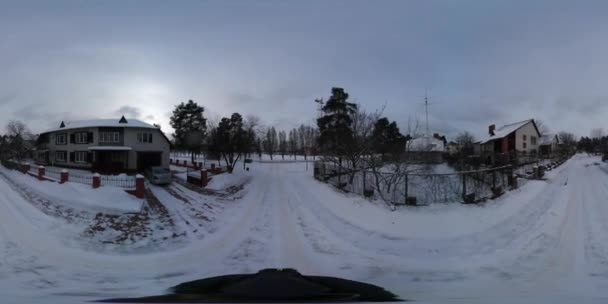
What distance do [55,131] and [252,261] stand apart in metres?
36.4

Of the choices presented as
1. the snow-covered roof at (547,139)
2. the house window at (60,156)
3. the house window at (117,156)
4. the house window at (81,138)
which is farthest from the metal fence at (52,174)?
the snow-covered roof at (547,139)

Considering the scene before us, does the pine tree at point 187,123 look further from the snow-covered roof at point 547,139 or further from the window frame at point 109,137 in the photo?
the snow-covered roof at point 547,139

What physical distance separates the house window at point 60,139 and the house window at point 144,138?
9066mm

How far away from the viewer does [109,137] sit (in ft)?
95.0

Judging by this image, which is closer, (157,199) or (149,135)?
(157,199)

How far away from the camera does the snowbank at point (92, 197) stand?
39.4 feet

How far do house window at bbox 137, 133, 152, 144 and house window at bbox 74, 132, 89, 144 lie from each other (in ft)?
16.3

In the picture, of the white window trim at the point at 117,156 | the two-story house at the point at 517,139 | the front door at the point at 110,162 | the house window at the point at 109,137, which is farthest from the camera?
the two-story house at the point at 517,139

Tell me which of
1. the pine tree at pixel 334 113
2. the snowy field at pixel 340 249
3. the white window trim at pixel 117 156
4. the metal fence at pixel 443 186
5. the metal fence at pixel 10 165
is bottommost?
the snowy field at pixel 340 249

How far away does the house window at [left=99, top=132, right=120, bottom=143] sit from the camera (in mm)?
28906

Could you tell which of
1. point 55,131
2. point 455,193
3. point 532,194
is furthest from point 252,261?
point 55,131

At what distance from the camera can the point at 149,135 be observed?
97.8ft

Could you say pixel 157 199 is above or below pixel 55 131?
below

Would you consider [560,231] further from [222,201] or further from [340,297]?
[222,201]
